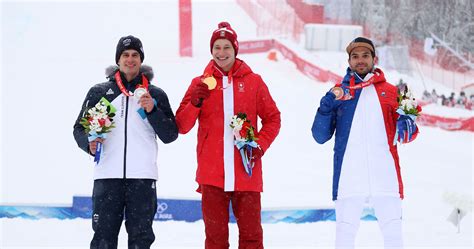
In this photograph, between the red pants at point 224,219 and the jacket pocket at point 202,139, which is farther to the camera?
the jacket pocket at point 202,139

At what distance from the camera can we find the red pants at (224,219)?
4277mm

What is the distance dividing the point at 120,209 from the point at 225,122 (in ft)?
2.72

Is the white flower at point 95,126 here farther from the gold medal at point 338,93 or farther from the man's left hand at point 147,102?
the gold medal at point 338,93

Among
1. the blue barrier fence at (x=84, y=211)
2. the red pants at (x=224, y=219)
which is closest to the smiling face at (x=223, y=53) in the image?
the red pants at (x=224, y=219)

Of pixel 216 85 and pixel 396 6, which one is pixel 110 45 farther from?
pixel 216 85

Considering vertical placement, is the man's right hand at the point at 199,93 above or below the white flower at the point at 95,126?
above

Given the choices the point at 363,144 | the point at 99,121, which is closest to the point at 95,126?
the point at 99,121

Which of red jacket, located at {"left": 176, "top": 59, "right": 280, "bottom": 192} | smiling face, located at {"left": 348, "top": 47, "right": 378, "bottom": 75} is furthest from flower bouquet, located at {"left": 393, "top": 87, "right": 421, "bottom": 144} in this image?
red jacket, located at {"left": 176, "top": 59, "right": 280, "bottom": 192}

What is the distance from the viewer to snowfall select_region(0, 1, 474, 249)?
6.40 metres

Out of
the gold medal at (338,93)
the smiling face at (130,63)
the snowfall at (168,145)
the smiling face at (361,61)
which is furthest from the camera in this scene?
the snowfall at (168,145)

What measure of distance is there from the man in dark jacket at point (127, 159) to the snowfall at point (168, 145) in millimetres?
1511

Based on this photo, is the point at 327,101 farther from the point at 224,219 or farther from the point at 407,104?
the point at 224,219

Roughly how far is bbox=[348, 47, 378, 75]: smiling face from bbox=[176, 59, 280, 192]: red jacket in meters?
0.57

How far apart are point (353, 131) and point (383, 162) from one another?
0.84ft
